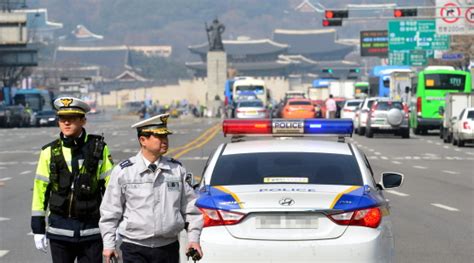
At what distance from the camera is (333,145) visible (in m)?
10.5

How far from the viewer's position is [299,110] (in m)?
67.2

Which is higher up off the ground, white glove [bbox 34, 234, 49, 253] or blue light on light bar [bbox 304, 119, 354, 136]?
blue light on light bar [bbox 304, 119, 354, 136]

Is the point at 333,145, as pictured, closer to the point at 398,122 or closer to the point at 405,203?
the point at 405,203

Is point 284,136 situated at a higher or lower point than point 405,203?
higher

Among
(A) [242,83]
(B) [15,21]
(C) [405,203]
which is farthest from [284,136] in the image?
(A) [242,83]

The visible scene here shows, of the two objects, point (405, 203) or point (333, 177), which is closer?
point (333, 177)

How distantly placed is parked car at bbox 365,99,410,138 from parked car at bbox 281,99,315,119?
48.8 ft

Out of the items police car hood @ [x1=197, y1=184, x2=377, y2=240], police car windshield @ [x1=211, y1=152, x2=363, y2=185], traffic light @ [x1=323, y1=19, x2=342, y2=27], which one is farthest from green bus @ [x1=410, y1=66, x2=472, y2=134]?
police car hood @ [x1=197, y1=184, x2=377, y2=240]

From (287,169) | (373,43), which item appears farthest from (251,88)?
(287,169)

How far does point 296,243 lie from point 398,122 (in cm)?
4172

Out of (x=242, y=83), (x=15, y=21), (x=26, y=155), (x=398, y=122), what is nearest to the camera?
(x=26, y=155)

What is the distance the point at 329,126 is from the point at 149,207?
382cm

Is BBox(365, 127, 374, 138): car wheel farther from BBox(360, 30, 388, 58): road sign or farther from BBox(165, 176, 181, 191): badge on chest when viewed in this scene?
BBox(360, 30, 388, 58): road sign

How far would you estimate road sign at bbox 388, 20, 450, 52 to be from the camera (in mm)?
90188
